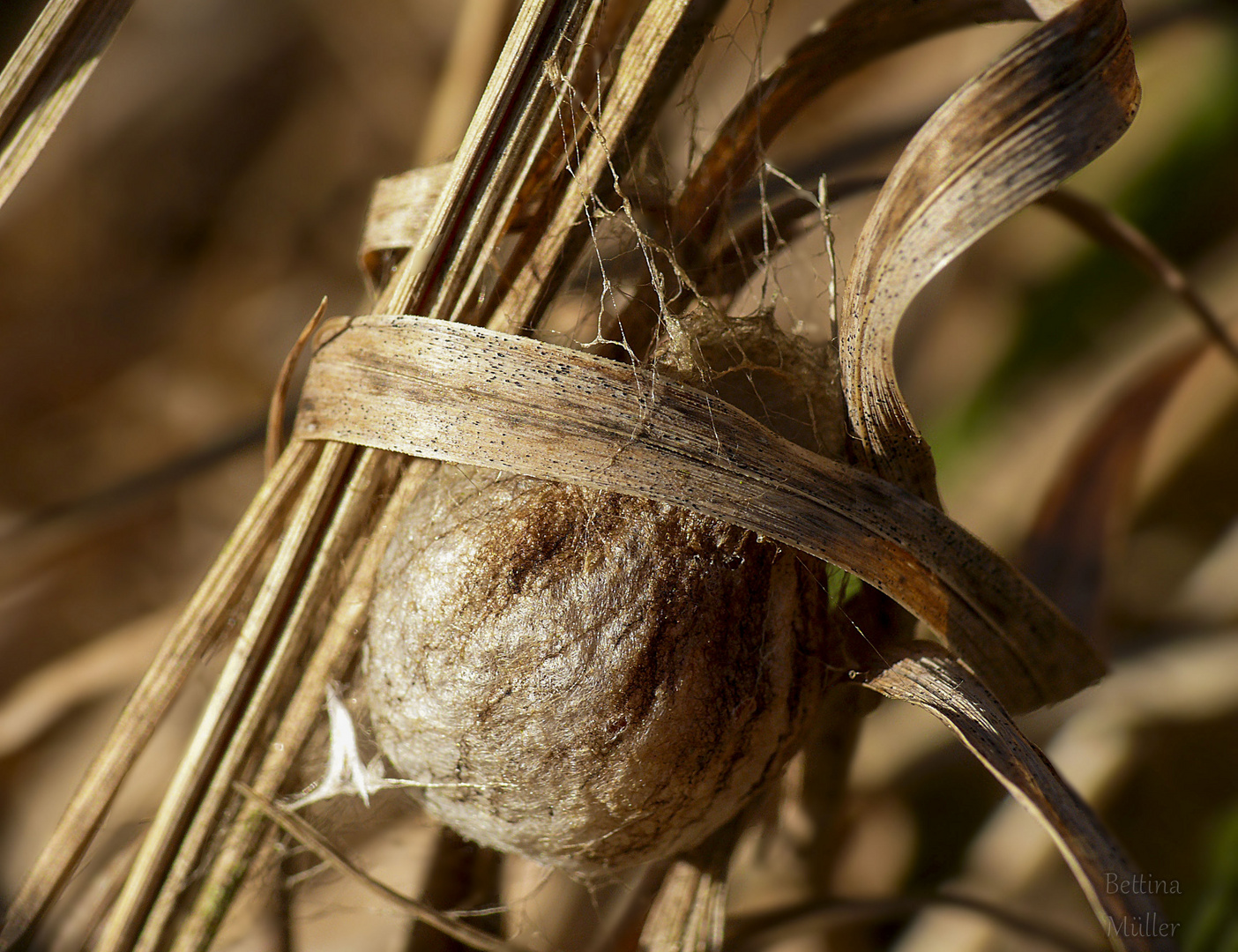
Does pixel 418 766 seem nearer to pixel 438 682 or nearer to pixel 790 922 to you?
pixel 438 682

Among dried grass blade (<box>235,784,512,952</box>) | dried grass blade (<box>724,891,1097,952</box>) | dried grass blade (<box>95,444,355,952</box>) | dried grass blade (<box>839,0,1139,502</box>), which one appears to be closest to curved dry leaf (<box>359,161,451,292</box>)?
dried grass blade (<box>95,444,355,952</box>)

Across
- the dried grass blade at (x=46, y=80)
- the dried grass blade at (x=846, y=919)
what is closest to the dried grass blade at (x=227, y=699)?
the dried grass blade at (x=46, y=80)

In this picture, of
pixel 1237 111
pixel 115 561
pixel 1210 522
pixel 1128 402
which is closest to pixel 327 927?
pixel 115 561

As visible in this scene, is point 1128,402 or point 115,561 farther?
point 115,561

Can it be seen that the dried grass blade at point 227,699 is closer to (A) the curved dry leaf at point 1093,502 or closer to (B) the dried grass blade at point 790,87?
(B) the dried grass blade at point 790,87

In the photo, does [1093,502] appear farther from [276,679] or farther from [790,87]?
[276,679]

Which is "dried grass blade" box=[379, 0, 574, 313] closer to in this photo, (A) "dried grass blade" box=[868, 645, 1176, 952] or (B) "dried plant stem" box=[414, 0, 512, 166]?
(A) "dried grass blade" box=[868, 645, 1176, 952]
